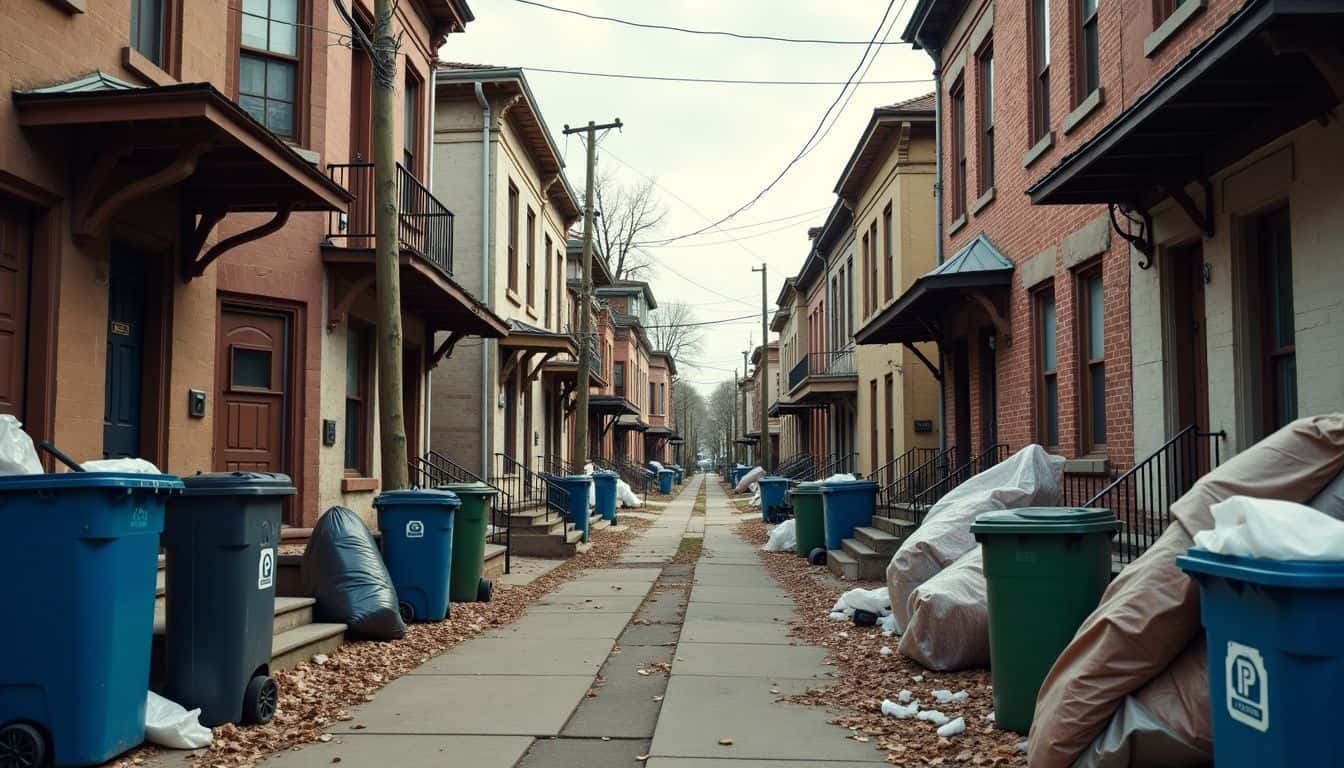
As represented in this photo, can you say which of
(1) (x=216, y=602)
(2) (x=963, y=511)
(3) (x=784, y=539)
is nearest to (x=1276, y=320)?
(2) (x=963, y=511)

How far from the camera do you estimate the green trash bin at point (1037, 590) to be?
5484mm

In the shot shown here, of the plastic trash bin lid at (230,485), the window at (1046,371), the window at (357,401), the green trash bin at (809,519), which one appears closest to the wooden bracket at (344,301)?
the window at (357,401)

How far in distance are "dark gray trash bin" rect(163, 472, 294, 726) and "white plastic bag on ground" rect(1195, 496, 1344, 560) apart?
15.1ft

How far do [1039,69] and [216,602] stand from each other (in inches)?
403

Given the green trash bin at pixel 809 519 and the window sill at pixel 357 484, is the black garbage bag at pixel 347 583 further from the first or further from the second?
the green trash bin at pixel 809 519

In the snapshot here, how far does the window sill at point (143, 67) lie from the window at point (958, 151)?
1096 centimetres

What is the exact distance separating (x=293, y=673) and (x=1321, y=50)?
268 inches

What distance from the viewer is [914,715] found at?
612cm

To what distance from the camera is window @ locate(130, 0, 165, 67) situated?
8188 millimetres

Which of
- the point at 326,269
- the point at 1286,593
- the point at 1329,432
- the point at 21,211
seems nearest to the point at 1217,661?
the point at 1286,593

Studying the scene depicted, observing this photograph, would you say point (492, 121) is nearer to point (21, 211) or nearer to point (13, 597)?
point (21, 211)

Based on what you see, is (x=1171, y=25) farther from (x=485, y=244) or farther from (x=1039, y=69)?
(x=485, y=244)

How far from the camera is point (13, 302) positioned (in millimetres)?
6750

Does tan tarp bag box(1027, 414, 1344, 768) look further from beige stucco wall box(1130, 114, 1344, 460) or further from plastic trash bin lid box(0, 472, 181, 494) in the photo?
plastic trash bin lid box(0, 472, 181, 494)
